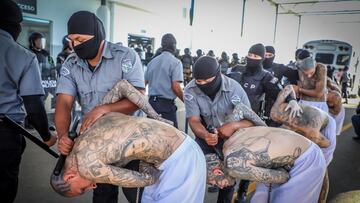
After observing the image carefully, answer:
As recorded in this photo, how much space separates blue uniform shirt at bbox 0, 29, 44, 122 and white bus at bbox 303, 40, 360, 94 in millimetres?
11111

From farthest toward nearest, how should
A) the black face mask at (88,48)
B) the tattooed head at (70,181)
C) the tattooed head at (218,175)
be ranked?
the tattooed head at (218,175)
the black face mask at (88,48)
the tattooed head at (70,181)

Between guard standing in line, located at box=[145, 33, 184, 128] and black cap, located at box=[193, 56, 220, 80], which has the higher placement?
black cap, located at box=[193, 56, 220, 80]

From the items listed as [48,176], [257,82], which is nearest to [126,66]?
[257,82]

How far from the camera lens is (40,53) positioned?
519cm

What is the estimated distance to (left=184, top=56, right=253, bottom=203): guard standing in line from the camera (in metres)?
2.27

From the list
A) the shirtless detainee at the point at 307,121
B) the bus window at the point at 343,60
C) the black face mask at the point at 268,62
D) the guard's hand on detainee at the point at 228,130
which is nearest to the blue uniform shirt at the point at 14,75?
the guard's hand on detainee at the point at 228,130

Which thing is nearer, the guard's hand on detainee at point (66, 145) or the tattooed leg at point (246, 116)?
the guard's hand on detainee at point (66, 145)

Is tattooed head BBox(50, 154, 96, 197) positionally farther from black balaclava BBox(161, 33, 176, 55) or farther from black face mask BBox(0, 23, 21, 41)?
black balaclava BBox(161, 33, 176, 55)

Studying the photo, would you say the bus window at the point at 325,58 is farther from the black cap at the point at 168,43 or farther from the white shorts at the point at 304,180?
the white shorts at the point at 304,180

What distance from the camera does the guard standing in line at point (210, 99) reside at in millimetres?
2270

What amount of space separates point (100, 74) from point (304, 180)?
1422 millimetres

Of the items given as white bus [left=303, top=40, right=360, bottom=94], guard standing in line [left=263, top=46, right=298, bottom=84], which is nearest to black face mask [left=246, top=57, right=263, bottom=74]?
guard standing in line [left=263, top=46, right=298, bottom=84]

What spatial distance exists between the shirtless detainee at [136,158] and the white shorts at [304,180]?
59 centimetres

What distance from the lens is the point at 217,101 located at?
245 centimetres
